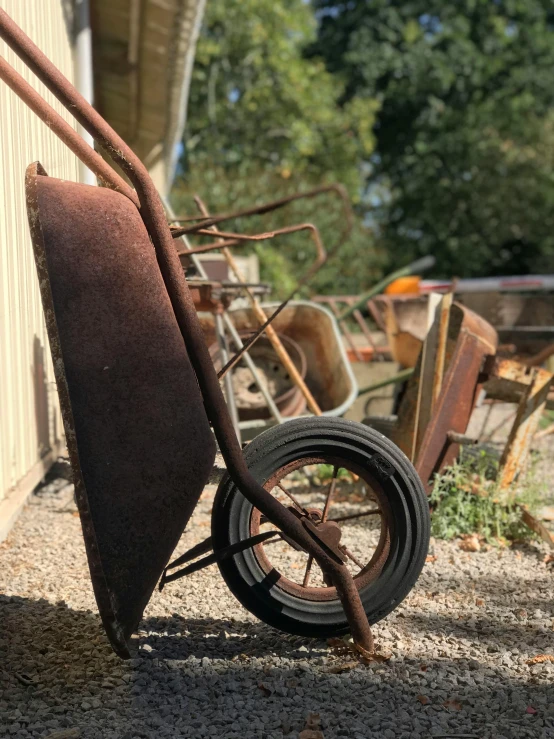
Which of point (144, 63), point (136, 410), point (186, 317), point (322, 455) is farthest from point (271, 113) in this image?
point (136, 410)

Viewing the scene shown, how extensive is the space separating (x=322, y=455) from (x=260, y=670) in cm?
64

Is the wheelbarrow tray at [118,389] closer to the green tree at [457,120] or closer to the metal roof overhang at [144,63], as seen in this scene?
the metal roof overhang at [144,63]

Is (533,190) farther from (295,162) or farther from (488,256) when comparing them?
(295,162)

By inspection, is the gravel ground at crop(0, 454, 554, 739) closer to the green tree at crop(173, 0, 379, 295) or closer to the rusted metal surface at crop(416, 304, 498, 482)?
the rusted metal surface at crop(416, 304, 498, 482)

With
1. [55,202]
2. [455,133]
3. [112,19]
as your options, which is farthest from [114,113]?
[455,133]

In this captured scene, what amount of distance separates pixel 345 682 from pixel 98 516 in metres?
0.85

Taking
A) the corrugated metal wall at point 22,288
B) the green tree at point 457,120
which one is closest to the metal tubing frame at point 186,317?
the corrugated metal wall at point 22,288

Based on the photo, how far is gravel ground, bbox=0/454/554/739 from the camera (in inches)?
84.3

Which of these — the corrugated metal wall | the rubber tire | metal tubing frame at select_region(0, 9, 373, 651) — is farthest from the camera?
the corrugated metal wall

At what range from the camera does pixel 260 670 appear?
246 centimetres

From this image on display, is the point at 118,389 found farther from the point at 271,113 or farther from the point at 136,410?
the point at 271,113

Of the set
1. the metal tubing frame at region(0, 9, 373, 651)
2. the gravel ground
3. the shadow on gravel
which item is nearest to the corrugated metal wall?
the gravel ground

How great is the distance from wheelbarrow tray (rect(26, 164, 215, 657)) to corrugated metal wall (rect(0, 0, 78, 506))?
1.57 meters

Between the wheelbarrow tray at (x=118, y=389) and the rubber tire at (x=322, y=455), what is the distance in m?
0.25
